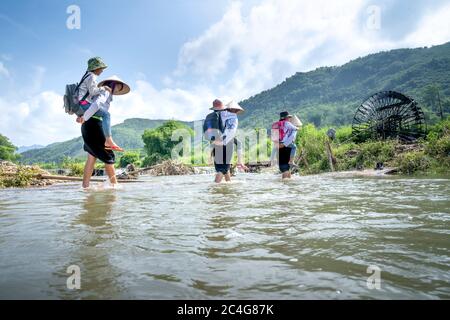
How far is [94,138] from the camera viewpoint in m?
6.54

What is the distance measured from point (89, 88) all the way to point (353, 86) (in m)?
169

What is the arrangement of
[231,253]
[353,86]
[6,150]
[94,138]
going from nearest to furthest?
[231,253], [94,138], [6,150], [353,86]

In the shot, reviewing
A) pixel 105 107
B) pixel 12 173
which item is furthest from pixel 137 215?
pixel 12 173

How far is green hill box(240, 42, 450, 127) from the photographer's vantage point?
351 ft

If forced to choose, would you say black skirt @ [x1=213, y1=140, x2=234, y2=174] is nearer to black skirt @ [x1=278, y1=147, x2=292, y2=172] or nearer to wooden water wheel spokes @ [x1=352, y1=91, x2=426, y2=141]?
black skirt @ [x1=278, y1=147, x2=292, y2=172]

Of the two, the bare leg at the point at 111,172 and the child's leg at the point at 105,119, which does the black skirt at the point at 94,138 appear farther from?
the bare leg at the point at 111,172

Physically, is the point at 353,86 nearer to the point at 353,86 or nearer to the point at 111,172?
the point at 353,86

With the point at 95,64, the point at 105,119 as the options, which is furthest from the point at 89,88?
the point at 105,119

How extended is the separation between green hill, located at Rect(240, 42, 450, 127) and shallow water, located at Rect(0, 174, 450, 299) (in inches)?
3503

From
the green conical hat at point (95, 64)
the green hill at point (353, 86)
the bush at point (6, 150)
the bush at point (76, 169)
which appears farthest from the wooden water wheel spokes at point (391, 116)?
the bush at point (6, 150)

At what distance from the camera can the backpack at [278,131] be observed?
9.70 meters

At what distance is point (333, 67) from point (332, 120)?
286 ft

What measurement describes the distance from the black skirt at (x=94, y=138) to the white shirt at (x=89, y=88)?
483 mm

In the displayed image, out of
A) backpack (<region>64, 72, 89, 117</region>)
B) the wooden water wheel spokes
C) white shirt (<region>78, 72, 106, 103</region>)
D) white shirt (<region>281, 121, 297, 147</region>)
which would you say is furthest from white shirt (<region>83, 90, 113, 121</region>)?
the wooden water wheel spokes
